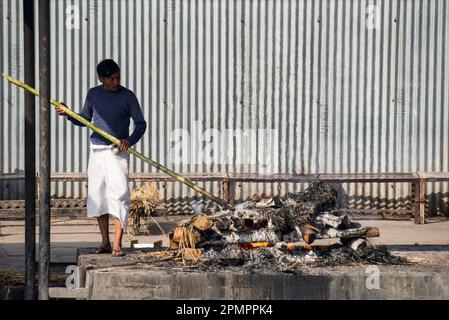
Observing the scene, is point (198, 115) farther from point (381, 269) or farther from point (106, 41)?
point (381, 269)

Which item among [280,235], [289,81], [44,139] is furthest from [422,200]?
[44,139]

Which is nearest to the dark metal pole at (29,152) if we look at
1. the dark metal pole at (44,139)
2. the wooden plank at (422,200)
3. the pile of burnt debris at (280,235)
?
the dark metal pole at (44,139)

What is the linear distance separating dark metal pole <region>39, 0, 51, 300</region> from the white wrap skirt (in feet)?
4.95

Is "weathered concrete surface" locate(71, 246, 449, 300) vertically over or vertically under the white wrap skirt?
under

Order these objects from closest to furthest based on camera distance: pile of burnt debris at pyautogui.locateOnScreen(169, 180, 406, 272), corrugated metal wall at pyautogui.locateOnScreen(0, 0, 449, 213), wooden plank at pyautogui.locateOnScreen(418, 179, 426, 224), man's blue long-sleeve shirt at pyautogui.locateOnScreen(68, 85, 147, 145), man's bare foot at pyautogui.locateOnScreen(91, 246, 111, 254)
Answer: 1. pile of burnt debris at pyautogui.locateOnScreen(169, 180, 406, 272)
2. man's blue long-sleeve shirt at pyautogui.locateOnScreen(68, 85, 147, 145)
3. man's bare foot at pyautogui.locateOnScreen(91, 246, 111, 254)
4. wooden plank at pyautogui.locateOnScreen(418, 179, 426, 224)
5. corrugated metal wall at pyautogui.locateOnScreen(0, 0, 449, 213)

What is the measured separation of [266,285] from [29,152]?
225cm

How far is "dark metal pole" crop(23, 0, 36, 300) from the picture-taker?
756cm

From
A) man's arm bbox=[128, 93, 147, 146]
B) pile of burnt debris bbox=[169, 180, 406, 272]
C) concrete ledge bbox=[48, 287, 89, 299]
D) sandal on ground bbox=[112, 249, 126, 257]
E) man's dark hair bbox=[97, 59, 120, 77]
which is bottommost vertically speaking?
concrete ledge bbox=[48, 287, 89, 299]

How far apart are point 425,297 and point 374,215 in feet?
19.7

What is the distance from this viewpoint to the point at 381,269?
8172 millimetres

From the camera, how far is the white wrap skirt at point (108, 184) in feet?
28.7

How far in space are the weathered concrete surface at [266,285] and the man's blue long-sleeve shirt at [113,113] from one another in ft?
4.72

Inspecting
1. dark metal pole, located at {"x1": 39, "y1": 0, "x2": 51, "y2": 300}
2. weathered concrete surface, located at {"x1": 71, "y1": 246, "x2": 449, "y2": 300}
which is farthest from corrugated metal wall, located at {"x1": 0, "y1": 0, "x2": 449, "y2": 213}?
dark metal pole, located at {"x1": 39, "y1": 0, "x2": 51, "y2": 300}

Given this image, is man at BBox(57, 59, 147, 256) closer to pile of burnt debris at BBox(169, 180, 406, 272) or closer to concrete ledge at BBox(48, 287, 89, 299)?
pile of burnt debris at BBox(169, 180, 406, 272)
